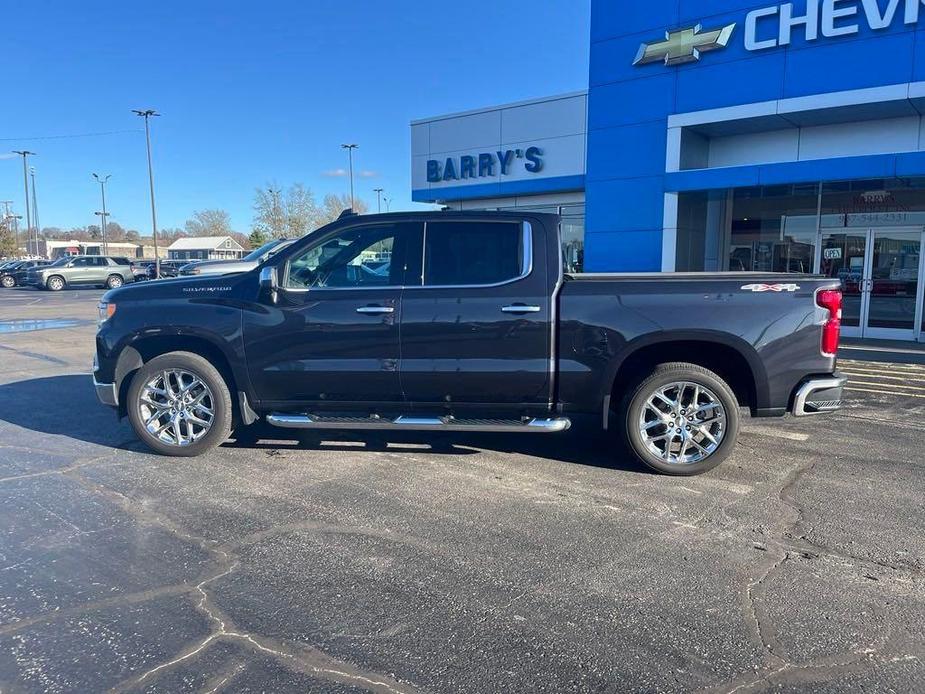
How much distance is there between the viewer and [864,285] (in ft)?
43.2

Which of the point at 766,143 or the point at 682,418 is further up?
the point at 766,143

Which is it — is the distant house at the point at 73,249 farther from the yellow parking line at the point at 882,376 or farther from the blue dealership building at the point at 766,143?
the yellow parking line at the point at 882,376

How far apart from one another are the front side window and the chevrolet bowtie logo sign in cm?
1016

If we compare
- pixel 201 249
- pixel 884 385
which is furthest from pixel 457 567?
pixel 201 249

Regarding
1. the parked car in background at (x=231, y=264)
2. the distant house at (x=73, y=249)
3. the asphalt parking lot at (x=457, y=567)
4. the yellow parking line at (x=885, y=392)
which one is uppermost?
the distant house at (x=73, y=249)

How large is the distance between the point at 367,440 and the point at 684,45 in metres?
11.0

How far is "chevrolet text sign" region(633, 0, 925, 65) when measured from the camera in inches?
434

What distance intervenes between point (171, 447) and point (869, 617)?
4.98 meters

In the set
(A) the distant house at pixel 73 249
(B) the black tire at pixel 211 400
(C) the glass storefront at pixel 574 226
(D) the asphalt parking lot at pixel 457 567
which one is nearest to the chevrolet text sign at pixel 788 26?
(C) the glass storefront at pixel 574 226

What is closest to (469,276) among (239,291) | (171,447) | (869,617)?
(239,291)

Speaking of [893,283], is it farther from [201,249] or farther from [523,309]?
[201,249]

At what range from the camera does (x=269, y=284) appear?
5.31 metres

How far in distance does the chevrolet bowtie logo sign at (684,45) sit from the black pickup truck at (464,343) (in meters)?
9.42

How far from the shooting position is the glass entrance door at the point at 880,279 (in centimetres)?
1285
